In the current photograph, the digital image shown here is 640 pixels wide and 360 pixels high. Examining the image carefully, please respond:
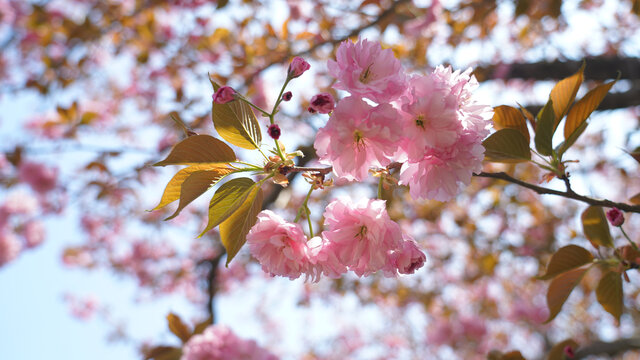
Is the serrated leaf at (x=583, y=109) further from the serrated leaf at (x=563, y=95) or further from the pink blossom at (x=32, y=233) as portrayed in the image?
the pink blossom at (x=32, y=233)

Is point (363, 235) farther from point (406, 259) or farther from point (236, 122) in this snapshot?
point (236, 122)

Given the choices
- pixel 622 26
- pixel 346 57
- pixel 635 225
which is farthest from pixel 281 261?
pixel 635 225

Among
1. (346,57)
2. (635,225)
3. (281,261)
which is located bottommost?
(635,225)

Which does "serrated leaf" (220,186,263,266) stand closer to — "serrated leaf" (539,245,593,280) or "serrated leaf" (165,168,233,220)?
"serrated leaf" (165,168,233,220)

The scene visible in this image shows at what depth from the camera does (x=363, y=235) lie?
65cm

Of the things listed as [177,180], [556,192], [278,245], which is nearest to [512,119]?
[556,192]

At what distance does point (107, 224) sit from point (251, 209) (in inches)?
184

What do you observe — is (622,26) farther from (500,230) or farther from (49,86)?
(49,86)

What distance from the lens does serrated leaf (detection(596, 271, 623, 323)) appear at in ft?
2.79

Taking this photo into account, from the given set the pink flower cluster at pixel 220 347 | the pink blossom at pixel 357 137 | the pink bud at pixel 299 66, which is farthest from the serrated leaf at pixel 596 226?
the pink flower cluster at pixel 220 347

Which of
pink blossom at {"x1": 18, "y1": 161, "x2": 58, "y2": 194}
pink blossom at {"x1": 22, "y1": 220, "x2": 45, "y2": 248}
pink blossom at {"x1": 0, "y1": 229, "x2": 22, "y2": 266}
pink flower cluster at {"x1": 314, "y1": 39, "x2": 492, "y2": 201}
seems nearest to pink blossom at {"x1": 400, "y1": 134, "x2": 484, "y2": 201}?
pink flower cluster at {"x1": 314, "y1": 39, "x2": 492, "y2": 201}

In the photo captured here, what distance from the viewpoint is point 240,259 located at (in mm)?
4121

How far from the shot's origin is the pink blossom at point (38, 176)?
3.37 m

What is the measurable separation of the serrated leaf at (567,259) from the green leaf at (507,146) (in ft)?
0.84
